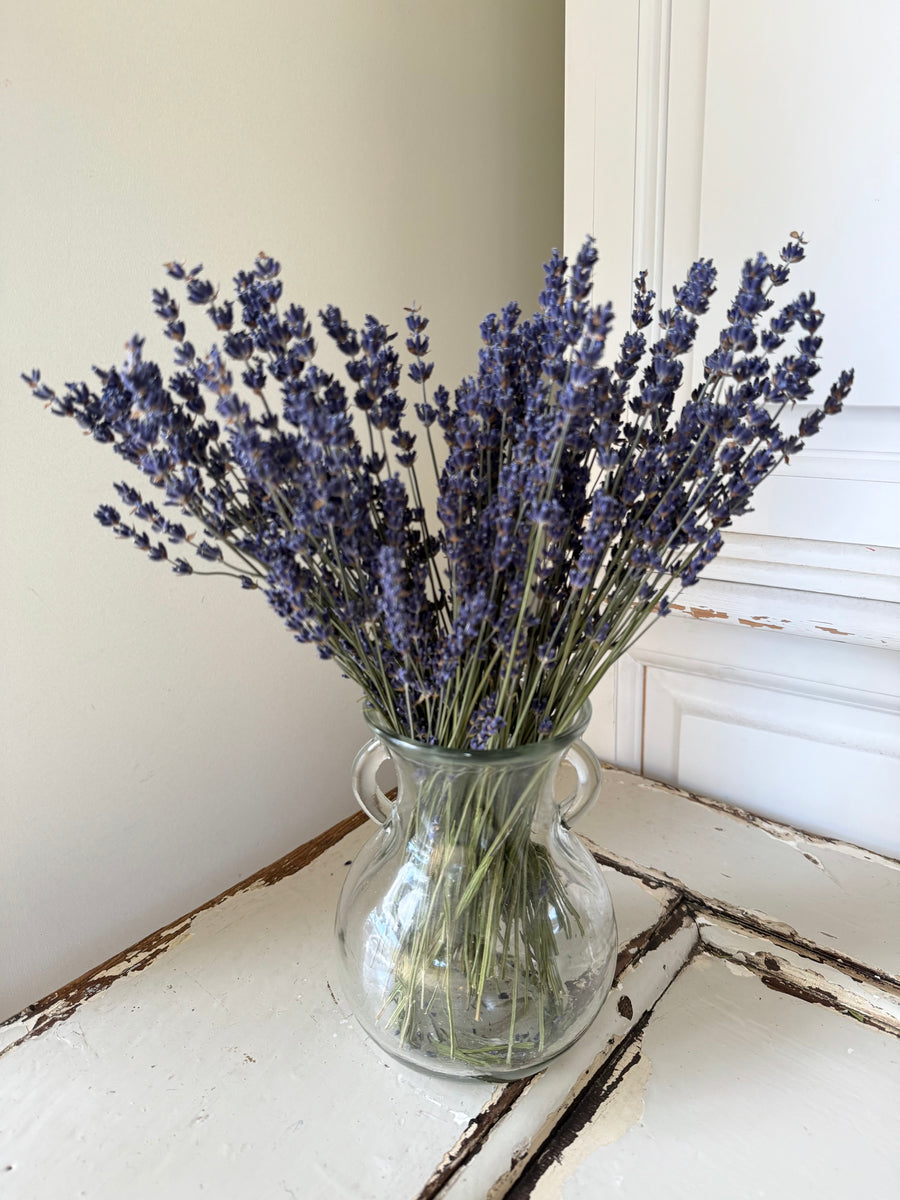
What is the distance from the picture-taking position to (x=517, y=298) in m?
1.06

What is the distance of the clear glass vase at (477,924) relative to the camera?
48cm

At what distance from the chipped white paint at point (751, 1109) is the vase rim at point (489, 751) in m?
0.26

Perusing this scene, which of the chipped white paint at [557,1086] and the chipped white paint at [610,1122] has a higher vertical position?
the chipped white paint at [557,1086]

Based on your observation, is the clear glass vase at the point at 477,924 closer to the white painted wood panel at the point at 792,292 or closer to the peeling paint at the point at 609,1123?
the peeling paint at the point at 609,1123

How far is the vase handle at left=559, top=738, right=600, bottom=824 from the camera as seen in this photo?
0.57 meters

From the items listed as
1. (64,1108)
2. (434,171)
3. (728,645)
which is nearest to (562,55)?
(434,171)

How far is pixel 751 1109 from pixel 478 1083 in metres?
0.17

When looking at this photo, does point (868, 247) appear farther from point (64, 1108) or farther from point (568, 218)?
point (64, 1108)

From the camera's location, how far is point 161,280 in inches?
27.5

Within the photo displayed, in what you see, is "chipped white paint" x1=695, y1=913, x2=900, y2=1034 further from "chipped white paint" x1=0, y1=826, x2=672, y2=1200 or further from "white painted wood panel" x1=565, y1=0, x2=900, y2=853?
"white painted wood panel" x1=565, y1=0, x2=900, y2=853

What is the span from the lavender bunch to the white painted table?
255 millimetres

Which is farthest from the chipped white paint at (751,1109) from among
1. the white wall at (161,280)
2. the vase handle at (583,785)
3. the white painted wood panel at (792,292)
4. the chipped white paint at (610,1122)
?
the white wall at (161,280)

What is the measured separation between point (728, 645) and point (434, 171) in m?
0.60

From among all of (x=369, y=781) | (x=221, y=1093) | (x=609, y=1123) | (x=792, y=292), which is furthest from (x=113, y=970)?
(x=792, y=292)
